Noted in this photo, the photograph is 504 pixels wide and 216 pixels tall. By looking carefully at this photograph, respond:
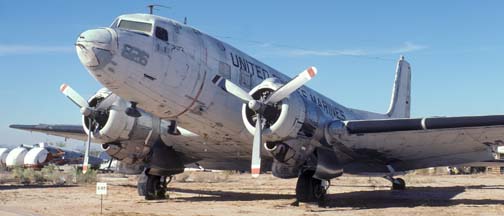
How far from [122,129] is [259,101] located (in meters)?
5.16

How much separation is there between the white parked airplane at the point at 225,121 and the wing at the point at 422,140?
0.03m

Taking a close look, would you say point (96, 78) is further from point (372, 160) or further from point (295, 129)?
point (372, 160)

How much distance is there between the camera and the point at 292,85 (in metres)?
13.5

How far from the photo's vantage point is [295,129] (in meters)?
13.9

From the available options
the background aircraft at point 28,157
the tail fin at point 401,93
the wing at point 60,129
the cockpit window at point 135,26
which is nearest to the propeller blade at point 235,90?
the cockpit window at point 135,26

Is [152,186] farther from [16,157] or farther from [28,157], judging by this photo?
[16,157]

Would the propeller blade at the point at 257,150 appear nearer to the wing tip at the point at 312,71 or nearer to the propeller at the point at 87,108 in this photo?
the wing tip at the point at 312,71

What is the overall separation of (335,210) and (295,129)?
9.00 ft

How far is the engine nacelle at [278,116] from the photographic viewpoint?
13.6m

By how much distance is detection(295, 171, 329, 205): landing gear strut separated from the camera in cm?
1555

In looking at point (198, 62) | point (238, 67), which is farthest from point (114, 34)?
point (238, 67)

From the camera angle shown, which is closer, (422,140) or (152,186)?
(422,140)

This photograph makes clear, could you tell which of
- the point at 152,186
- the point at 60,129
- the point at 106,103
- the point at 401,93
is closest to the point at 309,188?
the point at 152,186

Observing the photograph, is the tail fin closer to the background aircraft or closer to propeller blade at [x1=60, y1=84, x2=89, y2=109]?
propeller blade at [x1=60, y1=84, x2=89, y2=109]
